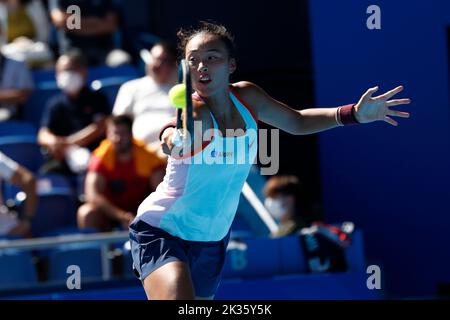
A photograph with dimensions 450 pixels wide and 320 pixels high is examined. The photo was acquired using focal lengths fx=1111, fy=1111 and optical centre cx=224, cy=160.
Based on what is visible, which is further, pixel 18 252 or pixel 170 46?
pixel 170 46

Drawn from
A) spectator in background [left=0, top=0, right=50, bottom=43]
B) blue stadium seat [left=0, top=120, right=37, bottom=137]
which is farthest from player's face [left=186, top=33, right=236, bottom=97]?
spectator in background [left=0, top=0, right=50, bottom=43]

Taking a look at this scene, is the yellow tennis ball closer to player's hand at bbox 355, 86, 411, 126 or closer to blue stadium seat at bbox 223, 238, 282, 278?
player's hand at bbox 355, 86, 411, 126

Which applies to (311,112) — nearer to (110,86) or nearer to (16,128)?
(16,128)

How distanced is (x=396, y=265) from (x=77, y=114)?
2.51 metres

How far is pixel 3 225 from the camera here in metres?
6.97

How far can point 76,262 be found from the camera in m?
6.82

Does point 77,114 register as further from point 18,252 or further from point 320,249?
point 320,249

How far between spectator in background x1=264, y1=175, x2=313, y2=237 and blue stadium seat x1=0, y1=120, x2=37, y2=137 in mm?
1948

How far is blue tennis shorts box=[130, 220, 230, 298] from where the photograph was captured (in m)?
4.34

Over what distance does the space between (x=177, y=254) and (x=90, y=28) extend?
5122 mm

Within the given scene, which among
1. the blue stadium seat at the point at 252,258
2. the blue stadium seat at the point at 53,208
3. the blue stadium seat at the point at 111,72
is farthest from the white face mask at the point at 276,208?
the blue stadium seat at the point at 111,72

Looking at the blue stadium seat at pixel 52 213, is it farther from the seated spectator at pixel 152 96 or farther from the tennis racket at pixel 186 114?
the tennis racket at pixel 186 114
